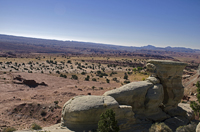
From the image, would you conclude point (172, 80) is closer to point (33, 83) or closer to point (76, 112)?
point (76, 112)

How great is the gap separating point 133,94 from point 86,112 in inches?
195

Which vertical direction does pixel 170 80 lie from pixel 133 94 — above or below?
above

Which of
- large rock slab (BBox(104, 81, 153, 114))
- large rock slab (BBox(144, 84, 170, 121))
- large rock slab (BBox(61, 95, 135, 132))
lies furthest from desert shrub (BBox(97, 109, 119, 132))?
large rock slab (BBox(144, 84, 170, 121))

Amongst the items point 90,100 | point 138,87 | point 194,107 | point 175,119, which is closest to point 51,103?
point 90,100

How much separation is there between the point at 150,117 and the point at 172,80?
15.6 ft

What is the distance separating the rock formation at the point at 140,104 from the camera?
11.3 metres

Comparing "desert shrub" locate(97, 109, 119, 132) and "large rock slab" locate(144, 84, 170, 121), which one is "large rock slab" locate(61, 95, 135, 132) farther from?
"large rock slab" locate(144, 84, 170, 121)

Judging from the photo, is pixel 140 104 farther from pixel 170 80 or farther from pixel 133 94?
pixel 170 80

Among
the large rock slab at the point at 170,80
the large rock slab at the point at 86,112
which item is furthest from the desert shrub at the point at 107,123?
the large rock slab at the point at 170,80

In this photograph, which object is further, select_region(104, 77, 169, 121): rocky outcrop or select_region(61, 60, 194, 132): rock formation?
select_region(104, 77, 169, 121): rocky outcrop

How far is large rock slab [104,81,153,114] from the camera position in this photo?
1340 centimetres

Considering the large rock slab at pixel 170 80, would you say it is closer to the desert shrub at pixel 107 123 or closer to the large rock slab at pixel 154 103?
the large rock slab at pixel 154 103

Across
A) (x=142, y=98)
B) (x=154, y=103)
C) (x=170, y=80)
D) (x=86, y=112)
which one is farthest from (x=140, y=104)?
(x=86, y=112)

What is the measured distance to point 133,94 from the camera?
1391 centimetres
